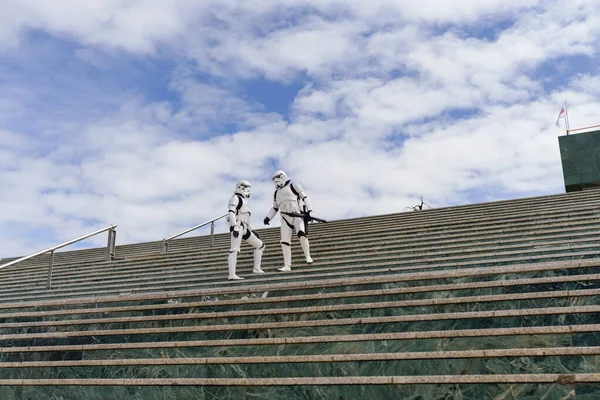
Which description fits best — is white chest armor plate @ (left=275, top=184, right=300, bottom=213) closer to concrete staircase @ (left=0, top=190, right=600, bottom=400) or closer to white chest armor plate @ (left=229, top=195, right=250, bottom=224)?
white chest armor plate @ (left=229, top=195, right=250, bottom=224)

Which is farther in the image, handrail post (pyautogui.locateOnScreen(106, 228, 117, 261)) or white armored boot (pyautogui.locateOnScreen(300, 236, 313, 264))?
handrail post (pyautogui.locateOnScreen(106, 228, 117, 261))

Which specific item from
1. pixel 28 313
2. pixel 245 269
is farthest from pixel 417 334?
pixel 28 313

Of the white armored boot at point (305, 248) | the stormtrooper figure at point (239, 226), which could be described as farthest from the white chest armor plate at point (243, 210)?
the white armored boot at point (305, 248)

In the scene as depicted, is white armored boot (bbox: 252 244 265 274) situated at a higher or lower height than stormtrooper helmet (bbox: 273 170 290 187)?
lower

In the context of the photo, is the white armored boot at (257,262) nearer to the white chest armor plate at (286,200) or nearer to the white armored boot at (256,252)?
the white armored boot at (256,252)

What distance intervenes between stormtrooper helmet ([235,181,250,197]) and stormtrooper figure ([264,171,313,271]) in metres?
0.51

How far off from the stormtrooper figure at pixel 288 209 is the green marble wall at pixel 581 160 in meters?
10.6

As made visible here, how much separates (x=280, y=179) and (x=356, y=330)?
4556mm

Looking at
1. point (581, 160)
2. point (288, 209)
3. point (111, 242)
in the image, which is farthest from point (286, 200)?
point (581, 160)

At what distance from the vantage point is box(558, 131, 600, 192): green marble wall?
17.0 m

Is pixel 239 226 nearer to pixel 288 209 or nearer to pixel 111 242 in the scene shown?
pixel 288 209

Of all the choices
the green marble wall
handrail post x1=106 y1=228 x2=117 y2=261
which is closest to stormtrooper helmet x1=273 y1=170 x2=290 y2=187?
handrail post x1=106 y1=228 x2=117 y2=261

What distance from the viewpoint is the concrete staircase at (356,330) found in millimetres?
5027

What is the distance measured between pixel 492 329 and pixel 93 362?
14.3ft
